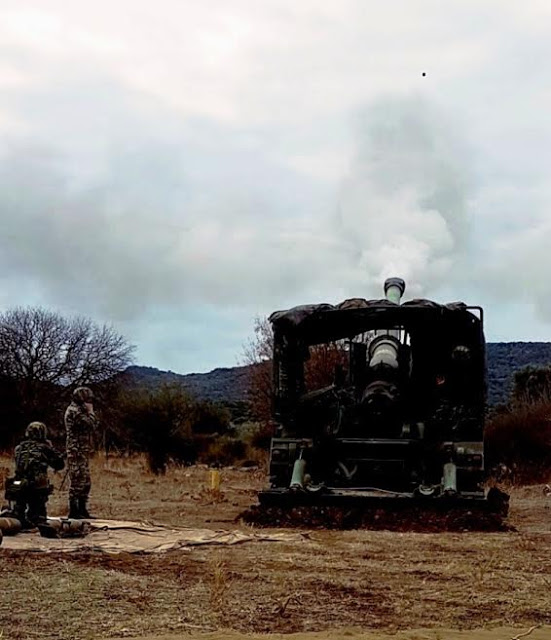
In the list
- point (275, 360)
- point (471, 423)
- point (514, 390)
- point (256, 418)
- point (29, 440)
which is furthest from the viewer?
point (514, 390)

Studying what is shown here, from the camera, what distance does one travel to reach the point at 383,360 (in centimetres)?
1881

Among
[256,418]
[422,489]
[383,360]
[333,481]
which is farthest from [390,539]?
[256,418]

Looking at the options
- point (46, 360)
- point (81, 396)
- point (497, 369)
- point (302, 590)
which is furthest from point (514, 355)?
point (302, 590)

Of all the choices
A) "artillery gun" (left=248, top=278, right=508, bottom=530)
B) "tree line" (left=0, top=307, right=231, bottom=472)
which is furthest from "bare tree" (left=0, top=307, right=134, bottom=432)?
"artillery gun" (left=248, top=278, right=508, bottom=530)

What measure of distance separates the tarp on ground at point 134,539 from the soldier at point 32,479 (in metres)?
0.34

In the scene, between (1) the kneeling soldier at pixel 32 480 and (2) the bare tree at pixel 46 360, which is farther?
(2) the bare tree at pixel 46 360

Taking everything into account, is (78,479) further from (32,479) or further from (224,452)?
(224,452)

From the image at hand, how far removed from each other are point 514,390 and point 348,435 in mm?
32987

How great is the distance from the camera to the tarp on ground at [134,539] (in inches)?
489

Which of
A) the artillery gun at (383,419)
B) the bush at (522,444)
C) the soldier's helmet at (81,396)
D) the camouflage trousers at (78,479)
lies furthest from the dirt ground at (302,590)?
the bush at (522,444)

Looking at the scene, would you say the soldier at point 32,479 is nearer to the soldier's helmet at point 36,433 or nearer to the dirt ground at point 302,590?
the soldier's helmet at point 36,433

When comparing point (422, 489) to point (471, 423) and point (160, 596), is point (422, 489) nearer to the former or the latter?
point (471, 423)

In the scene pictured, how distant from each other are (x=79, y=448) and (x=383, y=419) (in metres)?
4.95

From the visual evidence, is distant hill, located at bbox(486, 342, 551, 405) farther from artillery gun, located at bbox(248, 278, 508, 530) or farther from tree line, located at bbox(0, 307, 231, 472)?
artillery gun, located at bbox(248, 278, 508, 530)
